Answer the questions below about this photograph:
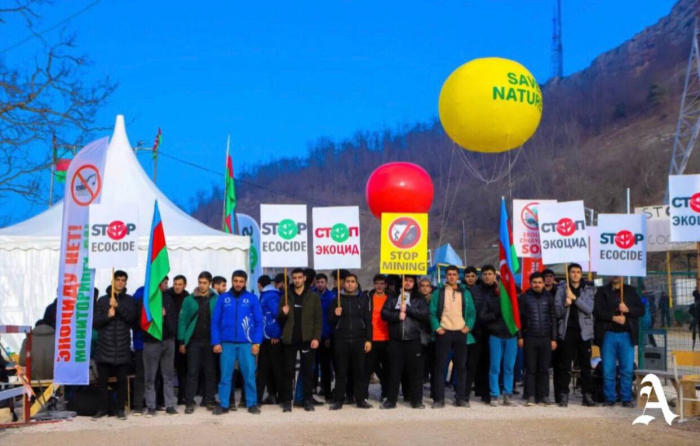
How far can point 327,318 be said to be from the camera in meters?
12.1

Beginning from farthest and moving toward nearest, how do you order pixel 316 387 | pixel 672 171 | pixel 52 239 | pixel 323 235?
pixel 672 171 < pixel 52 239 < pixel 316 387 < pixel 323 235

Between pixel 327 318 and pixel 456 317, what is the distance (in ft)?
6.27

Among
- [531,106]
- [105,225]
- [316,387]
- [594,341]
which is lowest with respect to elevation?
[316,387]

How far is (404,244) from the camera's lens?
11742mm

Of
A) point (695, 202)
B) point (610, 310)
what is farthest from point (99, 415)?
point (695, 202)

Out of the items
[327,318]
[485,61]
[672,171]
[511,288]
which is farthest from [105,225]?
[672,171]

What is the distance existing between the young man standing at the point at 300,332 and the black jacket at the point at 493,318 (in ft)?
7.90

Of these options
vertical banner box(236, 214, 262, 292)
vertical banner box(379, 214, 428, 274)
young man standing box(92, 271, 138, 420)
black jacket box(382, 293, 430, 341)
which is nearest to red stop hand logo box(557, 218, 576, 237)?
vertical banner box(379, 214, 428, 274)

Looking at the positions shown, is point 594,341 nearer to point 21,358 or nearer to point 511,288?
point 511,288

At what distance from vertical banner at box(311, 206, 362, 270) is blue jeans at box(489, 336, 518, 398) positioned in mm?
2333

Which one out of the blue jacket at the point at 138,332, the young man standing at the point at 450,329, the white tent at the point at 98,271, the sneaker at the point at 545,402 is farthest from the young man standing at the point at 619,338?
the white tent at the point at 98,271

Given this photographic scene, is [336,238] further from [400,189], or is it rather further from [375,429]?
[400,189]

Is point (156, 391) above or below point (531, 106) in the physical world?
below

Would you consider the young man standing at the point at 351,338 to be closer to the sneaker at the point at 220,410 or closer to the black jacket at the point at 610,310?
the sneaker at the point at 220,410
